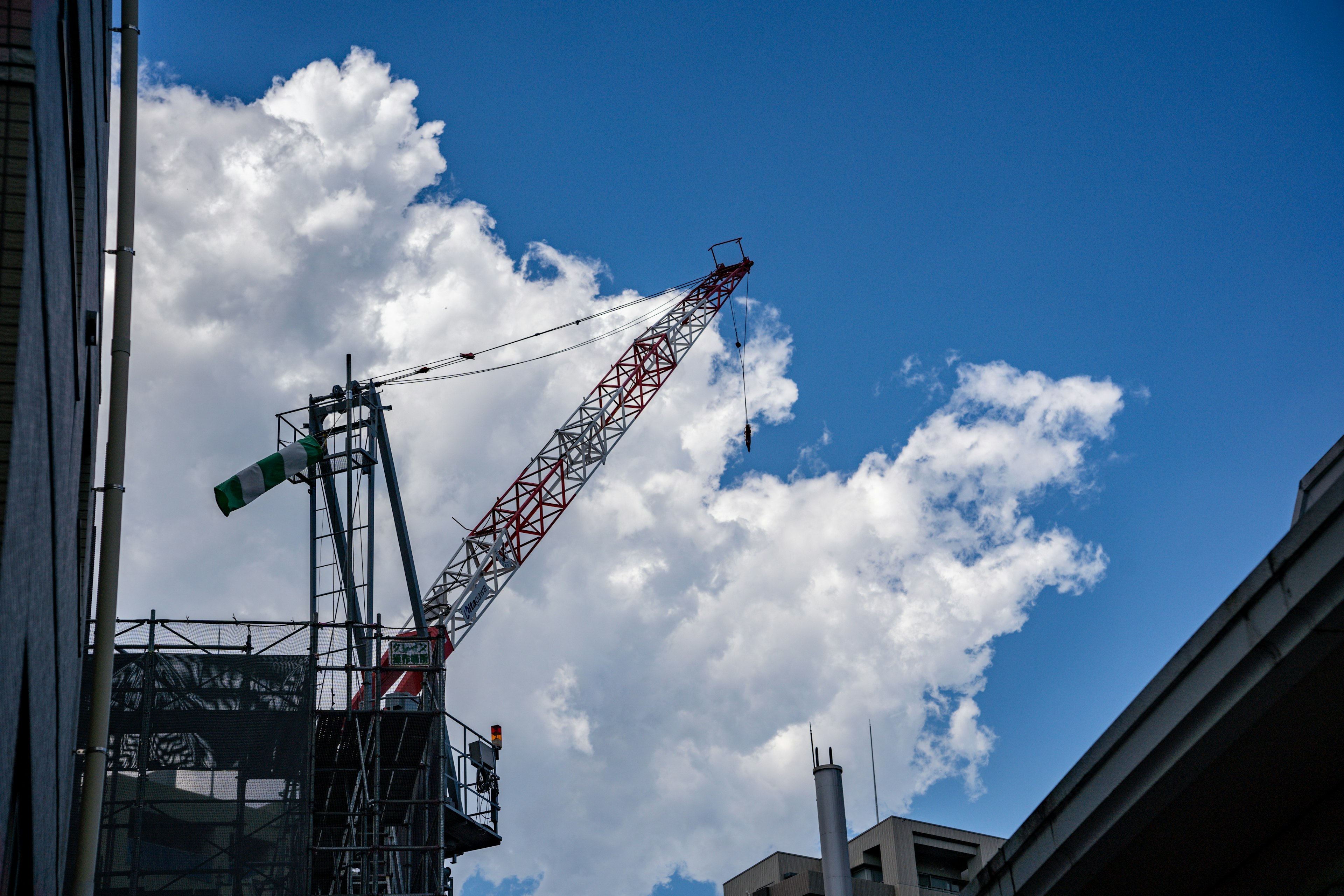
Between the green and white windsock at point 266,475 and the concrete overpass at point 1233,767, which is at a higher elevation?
the green and white windsock at point 266,475

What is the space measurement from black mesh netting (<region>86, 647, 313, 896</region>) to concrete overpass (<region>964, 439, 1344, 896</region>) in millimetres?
15252

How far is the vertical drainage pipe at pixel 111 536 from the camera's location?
10.4 m

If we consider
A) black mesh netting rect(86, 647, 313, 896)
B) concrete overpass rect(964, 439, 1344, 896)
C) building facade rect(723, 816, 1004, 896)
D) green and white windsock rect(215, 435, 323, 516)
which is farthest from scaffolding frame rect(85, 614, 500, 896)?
building facade rect(723, 816, 1004, 896)

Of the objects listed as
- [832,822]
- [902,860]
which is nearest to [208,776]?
[832,822]

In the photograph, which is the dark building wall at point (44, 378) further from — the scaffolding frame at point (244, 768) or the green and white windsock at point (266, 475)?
the green and white windsock at point (266, 475)

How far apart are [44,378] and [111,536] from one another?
11.3ft

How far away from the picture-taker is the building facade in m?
59.8

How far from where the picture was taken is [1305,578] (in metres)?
6.93

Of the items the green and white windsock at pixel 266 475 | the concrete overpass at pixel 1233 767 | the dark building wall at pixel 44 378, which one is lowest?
the concrete overpass at pixel 1233 767

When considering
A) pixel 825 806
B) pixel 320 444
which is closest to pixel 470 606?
pixel 320 444

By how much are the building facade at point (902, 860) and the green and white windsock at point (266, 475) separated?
35.9 m

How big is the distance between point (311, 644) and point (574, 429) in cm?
3186

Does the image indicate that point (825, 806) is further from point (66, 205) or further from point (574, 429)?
point (574, 429)

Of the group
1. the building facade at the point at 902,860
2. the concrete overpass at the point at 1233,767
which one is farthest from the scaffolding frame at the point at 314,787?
the building facade at the point at 902,860
